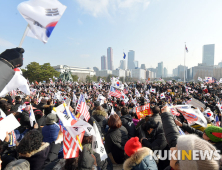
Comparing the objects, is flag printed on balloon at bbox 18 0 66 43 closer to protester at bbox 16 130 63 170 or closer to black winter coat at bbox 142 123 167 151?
protester at bbox 16 130 63 170

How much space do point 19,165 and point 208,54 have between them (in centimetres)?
17708

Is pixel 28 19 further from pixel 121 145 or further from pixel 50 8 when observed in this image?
pixel 121 145

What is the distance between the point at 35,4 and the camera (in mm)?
2723

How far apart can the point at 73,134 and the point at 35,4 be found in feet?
8.37

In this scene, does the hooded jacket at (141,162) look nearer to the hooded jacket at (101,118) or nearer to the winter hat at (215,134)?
the winter hat at (215,134)

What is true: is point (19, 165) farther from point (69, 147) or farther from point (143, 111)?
point (143, 111)

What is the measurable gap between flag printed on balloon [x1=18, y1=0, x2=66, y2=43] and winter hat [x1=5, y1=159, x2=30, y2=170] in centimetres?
224

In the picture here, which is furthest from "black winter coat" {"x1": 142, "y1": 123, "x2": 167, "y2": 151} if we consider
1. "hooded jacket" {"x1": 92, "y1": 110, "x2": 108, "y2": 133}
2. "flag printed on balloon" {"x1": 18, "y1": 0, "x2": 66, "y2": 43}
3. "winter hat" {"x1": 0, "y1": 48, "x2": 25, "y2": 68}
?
"flag printed on balloon" {"x1": 18, "y1": 0, "x2": 66, "y2": 43}

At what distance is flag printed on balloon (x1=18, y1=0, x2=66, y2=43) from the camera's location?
268cm

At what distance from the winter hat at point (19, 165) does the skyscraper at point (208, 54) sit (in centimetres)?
16543

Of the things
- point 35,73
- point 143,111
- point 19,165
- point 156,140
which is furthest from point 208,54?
point 19,165

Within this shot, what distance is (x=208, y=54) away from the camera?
143625 mm

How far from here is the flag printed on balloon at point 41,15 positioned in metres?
2.68

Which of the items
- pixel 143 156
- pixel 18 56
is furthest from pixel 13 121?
pixel 143 156
